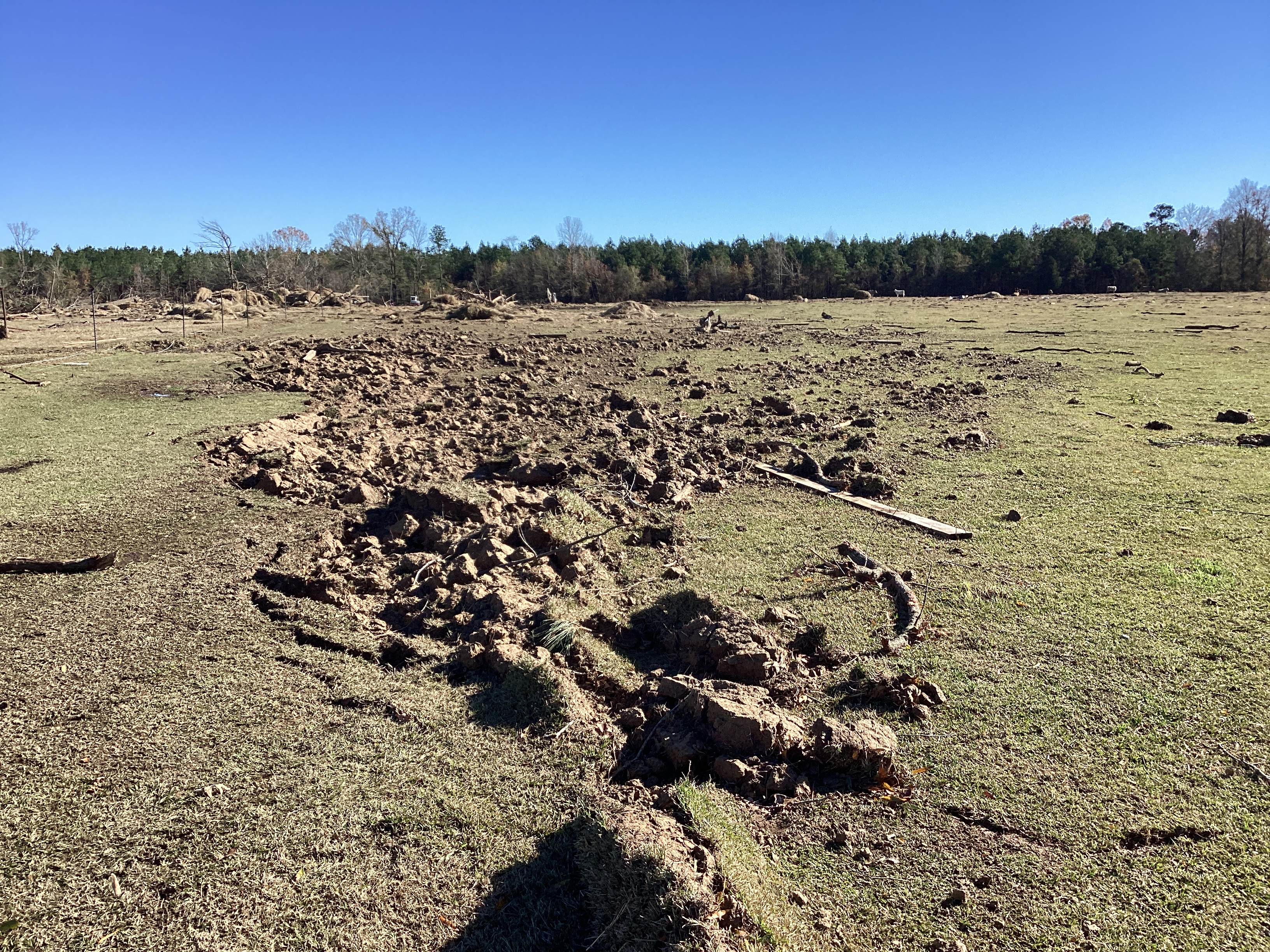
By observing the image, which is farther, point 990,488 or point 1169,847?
point 990,488

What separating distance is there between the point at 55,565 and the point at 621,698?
3.78m

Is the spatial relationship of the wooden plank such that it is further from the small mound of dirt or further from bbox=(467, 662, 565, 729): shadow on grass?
the small mound of dirt

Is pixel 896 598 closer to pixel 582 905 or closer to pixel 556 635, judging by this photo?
pixel 556 635

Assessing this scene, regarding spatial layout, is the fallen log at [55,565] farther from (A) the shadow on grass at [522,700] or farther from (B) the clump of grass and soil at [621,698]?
(A) the shadow on grass at [522,700]

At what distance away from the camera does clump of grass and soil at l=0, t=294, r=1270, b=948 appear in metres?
2.39

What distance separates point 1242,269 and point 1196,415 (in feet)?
142

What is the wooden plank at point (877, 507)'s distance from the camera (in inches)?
223

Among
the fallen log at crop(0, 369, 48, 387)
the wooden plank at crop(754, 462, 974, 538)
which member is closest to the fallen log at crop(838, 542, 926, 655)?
the wooden plank at crop(754, 462, 974, 538)

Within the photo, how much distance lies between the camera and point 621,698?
3572 mm

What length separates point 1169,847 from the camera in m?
2.57

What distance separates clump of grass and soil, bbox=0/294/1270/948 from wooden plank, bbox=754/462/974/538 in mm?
139

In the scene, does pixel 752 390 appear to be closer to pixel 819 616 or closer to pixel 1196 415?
pixel 1196 415

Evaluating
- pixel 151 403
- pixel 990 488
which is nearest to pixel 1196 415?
pixel 990 488

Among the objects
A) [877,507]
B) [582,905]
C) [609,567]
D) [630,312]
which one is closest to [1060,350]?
[877,507]
